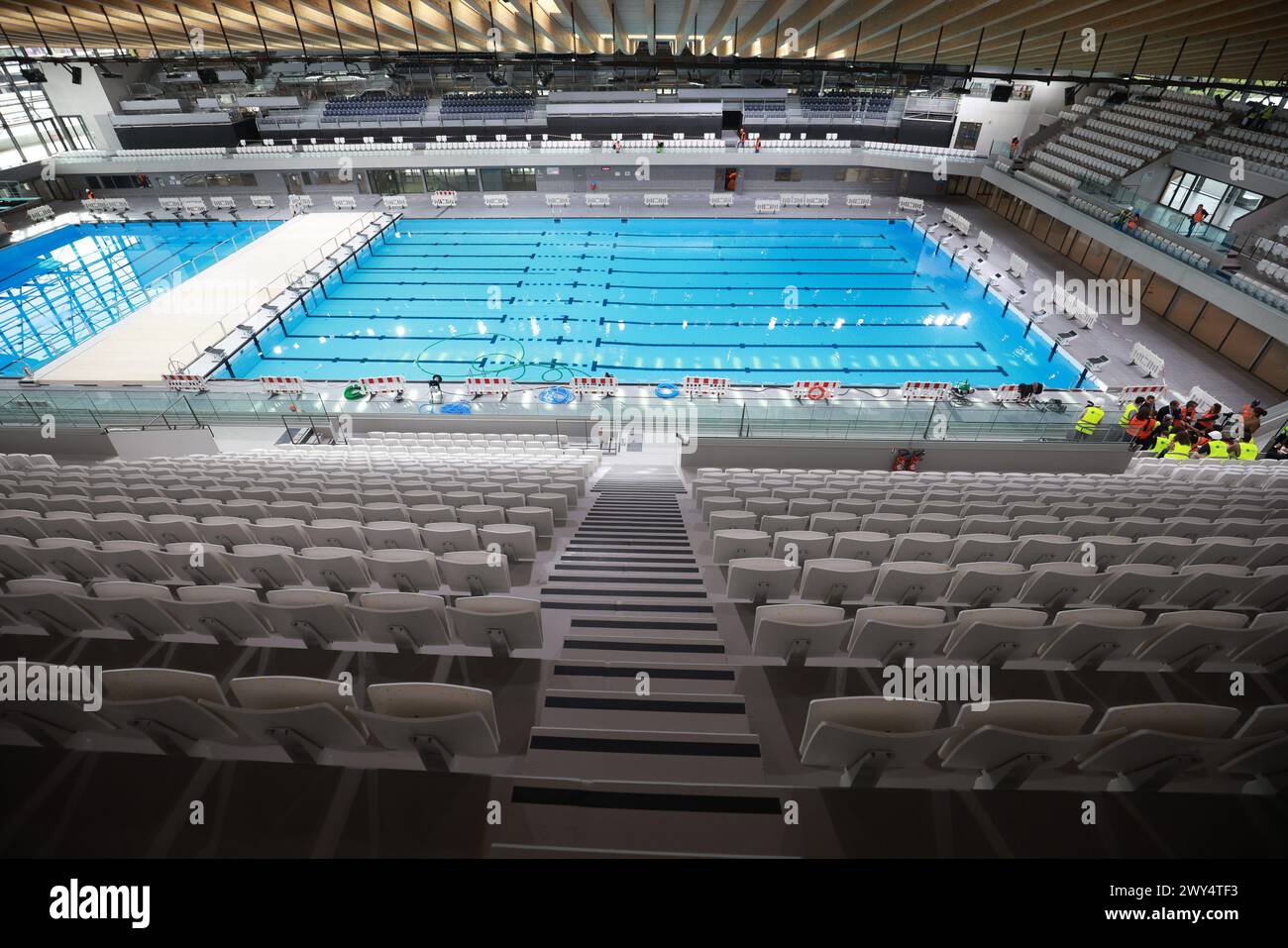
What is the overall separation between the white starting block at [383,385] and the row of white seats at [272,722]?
33.5ft

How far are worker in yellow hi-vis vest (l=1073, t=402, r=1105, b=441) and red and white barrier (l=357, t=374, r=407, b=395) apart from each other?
40.2 ft

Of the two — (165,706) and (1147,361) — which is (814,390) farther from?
(165,706)

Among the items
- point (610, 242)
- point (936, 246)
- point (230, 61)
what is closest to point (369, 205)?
point (610, 242)

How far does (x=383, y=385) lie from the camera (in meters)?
12.1

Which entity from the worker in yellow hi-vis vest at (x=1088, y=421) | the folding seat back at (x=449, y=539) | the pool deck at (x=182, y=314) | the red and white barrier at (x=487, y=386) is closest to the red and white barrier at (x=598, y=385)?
the red and white barrier at (x=487, y=386)

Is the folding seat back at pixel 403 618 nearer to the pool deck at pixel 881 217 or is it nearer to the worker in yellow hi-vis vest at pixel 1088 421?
the worker in yellow hi-vis vest at pixel 1088 421

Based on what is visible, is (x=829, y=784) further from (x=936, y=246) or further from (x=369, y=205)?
(x=369, y=205)

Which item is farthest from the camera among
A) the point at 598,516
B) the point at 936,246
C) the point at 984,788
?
the point at 936,246

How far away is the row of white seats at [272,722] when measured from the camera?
6.25 feet

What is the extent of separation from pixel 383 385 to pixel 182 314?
8.12 m

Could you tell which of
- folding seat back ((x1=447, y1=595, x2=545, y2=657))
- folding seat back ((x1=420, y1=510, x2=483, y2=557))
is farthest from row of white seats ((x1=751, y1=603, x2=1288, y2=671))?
folding seat back ((x1=420, y1=510, x2=483, y2=557))
